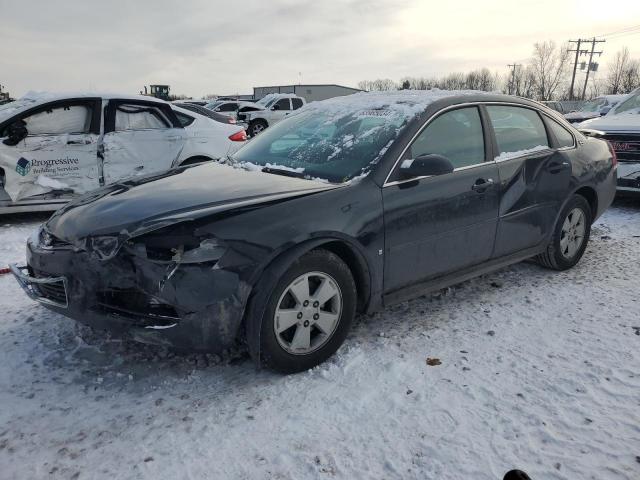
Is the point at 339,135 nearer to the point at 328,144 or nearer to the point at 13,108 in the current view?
the point at 328,144

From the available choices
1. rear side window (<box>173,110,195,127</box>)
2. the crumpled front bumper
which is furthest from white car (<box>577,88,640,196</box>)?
the crumpled front bumper

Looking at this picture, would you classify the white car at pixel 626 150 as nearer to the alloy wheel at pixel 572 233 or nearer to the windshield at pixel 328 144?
the alloy wheel at pixel 572 233

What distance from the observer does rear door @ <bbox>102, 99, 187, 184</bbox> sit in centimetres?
661

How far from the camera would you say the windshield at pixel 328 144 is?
10.8ft

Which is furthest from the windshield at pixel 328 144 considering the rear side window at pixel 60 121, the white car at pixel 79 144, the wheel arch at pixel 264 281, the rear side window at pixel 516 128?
the rear side window at pixel 60 121

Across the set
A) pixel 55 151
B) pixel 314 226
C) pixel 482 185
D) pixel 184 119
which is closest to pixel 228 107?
pixel 184 119

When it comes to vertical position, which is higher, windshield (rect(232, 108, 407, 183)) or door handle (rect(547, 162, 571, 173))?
windshield (rect(232, 108, 407, 183))

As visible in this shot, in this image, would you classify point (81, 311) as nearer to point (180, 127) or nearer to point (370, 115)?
point (370, 115)

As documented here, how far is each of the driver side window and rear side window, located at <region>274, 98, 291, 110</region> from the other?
2049 centimetres

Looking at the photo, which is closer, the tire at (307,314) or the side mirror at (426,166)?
the tire at (307,314)

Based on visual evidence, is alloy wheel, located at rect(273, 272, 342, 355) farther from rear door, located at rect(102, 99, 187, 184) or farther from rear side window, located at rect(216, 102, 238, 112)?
rear side window, located at rect(216, 102, 238, 112)

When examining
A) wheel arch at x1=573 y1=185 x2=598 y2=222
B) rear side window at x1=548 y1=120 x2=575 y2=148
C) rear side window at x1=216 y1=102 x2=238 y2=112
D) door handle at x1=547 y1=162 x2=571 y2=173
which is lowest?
wheel arch at x1=573 y1=185 x2=598 y2=222

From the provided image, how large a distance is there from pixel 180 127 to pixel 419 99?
14.5 feet

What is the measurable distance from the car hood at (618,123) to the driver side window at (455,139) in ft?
12.6
